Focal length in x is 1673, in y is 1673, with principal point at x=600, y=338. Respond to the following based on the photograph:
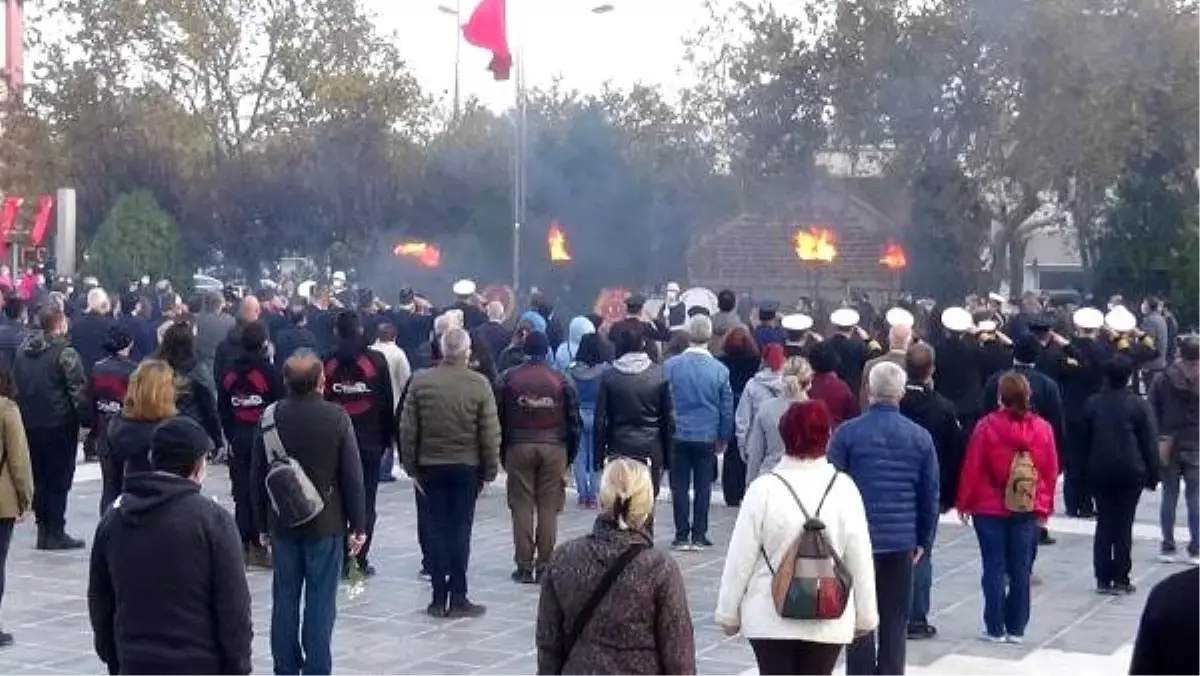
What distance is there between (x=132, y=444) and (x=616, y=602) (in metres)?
4.24

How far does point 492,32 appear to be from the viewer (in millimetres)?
26922

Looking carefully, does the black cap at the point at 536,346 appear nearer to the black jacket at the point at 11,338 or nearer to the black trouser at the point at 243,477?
the black trouser at the point at 243,477

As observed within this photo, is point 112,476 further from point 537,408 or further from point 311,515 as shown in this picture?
point 537,408

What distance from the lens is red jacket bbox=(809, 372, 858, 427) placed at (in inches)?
449

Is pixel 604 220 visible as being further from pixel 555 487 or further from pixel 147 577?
pixel 147 577

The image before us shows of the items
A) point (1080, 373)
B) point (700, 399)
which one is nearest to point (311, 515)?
point (700, 399)

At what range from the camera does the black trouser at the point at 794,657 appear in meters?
6.29

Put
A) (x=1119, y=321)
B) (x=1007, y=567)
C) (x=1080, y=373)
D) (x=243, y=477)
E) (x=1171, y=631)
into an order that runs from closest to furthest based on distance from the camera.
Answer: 1. (x=1171, y=631)
2. (x=1007, y=567)
3. (x=243, y=477)
4. (x=1080, y=373)
5. (x=1119, y=321)

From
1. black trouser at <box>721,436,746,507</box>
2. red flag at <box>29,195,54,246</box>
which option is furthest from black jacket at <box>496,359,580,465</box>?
red flag at <box>29,195,54,246</box>

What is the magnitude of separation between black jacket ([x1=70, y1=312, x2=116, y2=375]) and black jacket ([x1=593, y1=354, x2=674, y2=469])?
6.61 metres

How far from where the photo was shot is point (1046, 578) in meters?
12.0

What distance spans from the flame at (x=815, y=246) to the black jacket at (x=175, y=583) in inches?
1031

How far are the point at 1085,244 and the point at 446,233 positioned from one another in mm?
15662

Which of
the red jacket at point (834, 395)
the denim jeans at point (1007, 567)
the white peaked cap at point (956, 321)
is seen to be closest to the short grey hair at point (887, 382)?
the denim jeans at point (1007, 567)
